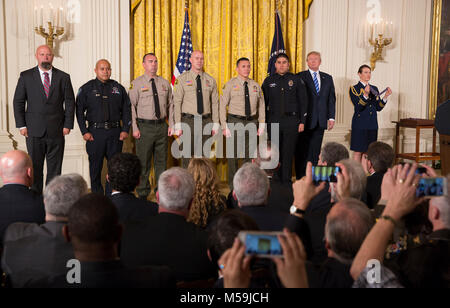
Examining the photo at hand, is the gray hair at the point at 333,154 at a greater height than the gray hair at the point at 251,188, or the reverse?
the gray hair at the point at 333,154

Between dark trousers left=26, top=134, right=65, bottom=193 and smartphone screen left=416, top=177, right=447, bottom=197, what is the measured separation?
4.19 m

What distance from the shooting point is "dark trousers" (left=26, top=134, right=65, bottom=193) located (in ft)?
17.2

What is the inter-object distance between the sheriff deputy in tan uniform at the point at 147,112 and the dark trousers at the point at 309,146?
171cm

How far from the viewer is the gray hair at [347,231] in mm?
1691

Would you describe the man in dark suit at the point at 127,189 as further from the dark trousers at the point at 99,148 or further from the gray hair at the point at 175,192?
the dark trousers at the point at 99,148

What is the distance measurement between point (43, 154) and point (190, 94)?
69.5 inches

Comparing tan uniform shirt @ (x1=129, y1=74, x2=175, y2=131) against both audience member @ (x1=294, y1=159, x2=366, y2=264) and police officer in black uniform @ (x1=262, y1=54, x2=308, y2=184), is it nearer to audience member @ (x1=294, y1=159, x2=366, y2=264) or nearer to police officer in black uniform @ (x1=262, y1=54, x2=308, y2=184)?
police officer in black uniform @ (x1=262, y1=54, x2=308, y2=184)

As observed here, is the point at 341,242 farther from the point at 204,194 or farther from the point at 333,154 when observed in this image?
the point at 333,154

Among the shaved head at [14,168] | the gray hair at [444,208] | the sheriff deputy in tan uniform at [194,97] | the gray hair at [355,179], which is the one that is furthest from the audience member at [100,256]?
the sheriff deputy in tan uniform at [194,97]

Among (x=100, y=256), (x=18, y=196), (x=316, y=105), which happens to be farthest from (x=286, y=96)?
(x=100, y=256)

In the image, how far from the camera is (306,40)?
23.6 ft

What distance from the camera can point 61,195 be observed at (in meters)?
2.30
